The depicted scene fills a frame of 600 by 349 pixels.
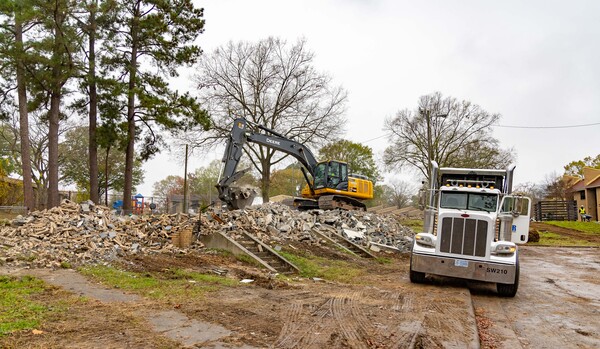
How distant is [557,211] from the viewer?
4412 cm

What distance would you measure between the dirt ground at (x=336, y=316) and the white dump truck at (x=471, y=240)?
50cm

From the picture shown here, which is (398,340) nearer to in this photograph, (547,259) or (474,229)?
(474,229)

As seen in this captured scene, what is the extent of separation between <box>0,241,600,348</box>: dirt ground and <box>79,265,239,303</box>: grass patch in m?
0.39

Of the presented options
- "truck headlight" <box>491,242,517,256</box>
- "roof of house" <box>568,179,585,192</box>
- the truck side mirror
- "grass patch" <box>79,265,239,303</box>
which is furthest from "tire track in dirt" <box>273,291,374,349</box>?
"roof of house" <box>568,179,585,192</box>

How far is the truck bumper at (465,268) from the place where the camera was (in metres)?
9.62

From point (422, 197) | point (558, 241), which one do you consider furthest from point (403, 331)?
point (558, 241)

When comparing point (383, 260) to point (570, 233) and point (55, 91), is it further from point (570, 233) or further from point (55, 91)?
point (570, 233)

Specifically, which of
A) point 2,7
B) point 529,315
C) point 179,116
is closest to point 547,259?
point 529,315

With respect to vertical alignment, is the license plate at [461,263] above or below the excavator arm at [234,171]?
below

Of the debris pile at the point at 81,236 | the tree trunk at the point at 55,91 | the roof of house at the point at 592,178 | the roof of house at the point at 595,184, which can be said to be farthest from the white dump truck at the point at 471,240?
the roof of house at the point at 592,178

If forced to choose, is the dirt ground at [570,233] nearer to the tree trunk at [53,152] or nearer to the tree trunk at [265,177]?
the tree trunk at [265,177]

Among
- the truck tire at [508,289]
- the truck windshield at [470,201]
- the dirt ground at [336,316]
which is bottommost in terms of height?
the dirt ground at [336,316]

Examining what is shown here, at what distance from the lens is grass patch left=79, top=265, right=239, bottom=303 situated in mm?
8214

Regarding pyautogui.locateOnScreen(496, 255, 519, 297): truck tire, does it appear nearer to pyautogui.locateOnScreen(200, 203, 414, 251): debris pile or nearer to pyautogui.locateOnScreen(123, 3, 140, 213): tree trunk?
pyautogui.locateOnScreen(200, 203, 414, 251): debris pile
